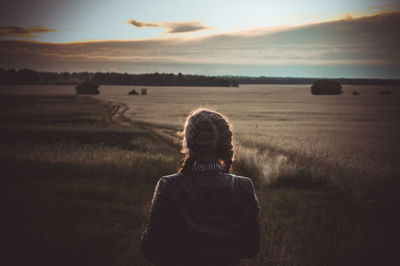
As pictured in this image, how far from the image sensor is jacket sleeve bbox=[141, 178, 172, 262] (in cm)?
183

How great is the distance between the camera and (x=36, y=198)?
7.86 m

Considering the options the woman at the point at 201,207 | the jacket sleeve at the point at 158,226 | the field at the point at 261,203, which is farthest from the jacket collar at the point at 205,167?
the field at the point at 261,203

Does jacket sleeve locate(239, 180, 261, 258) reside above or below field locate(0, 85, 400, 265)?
above

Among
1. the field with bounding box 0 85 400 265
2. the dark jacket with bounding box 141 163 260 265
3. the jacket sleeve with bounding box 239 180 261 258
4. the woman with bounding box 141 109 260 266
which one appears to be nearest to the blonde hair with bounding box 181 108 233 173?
the woman with bounding box 141 109 260 266

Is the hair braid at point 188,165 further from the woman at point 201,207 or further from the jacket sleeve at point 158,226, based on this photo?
the jacket sleeve at point 158,226

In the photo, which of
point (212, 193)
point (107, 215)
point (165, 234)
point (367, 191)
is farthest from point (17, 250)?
point (367, 191)

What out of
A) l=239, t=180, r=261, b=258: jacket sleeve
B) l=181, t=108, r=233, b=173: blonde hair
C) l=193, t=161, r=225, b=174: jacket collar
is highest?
l=181, t=108, r=233, b=173: blonde hair

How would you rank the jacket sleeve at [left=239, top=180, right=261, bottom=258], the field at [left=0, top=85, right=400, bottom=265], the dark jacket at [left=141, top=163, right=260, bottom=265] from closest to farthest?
1. the dark jacket at [left=141, top=163, right=260, bottom=265]
2. the jacket sleeve at [left=239, top=180, right=261, bottom=258]
3. the field at [left=0, top=85, right=400, bottom=265]

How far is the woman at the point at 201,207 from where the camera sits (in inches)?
72.1

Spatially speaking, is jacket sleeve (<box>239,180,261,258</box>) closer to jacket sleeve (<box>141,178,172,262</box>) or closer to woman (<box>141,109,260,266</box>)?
woman (<box>141,109,260,266</box>)

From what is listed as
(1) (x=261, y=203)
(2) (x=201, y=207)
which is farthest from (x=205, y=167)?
(1) (x=261, y=203)

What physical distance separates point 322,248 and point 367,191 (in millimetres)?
3950

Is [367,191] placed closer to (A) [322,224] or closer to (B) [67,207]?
(A) [322,224]

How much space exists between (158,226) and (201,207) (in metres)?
0.30
